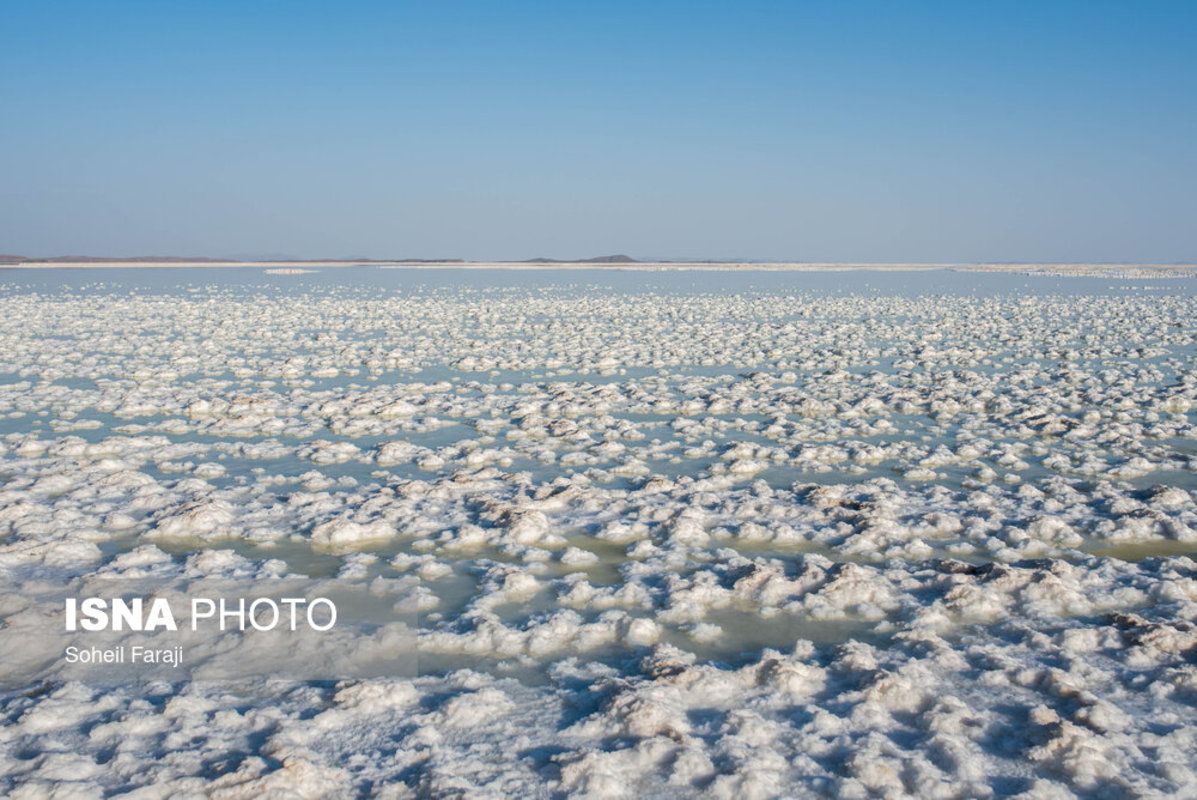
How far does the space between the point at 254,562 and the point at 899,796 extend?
12.4 feet

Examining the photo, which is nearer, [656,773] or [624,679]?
[656,773]

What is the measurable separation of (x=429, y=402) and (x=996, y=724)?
7516 mm

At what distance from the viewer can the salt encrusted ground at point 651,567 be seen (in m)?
2.94

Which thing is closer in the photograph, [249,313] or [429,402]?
[429,402]

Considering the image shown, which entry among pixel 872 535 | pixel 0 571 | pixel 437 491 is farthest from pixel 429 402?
pixel 872 535

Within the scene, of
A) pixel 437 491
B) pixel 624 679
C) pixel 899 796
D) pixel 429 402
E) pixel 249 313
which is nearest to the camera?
pixel 899 796

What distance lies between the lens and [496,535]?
208 inches

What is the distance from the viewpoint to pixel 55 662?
3.68m

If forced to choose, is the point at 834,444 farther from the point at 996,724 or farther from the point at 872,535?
the point at 996,724

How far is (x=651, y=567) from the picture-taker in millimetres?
4801

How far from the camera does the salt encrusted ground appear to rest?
294 centimetres

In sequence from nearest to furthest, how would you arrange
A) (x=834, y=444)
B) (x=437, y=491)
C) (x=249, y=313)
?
(x=437, y=491), (x=834, y=444), (x=249, y=313)

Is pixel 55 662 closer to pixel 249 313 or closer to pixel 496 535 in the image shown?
pixel 496 535

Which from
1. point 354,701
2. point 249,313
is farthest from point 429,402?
point 249,313
